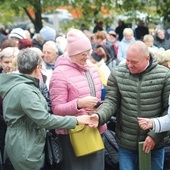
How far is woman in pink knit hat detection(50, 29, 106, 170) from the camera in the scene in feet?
13.1

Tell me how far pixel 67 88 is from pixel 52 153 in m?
0.62

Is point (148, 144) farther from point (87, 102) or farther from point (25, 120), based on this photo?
point (25, 120)

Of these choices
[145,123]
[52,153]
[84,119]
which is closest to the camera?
[145,123]

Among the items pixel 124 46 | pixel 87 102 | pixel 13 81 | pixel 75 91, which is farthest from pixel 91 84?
pixel 124 46

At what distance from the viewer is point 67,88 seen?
→ 4043 mm

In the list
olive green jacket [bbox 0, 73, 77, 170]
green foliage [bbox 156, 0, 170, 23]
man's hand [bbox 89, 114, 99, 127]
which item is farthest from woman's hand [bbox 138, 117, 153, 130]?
green foliage [bbox 156, 0, 170, 23]

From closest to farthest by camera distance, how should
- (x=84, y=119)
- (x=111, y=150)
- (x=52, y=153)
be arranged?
(x=84, y=119)
(x=52, y=153)
(x=111, y=150)

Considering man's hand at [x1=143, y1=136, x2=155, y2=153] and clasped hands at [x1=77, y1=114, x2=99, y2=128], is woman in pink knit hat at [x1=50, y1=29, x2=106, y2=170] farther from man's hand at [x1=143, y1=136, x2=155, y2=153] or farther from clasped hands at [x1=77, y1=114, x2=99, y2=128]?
man's hand at [x1=143, y1=136, x2=155, y2=153]

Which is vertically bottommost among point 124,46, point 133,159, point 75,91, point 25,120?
point 124,46

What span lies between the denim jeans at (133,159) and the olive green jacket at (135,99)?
0.08 metres

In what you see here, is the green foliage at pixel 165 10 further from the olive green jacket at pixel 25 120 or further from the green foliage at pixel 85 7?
the olive green jacket at pixel 25 120

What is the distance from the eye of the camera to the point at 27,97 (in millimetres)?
3574

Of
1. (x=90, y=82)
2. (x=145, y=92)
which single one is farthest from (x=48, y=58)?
(x=145, y=92)

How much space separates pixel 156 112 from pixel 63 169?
3.62ft
